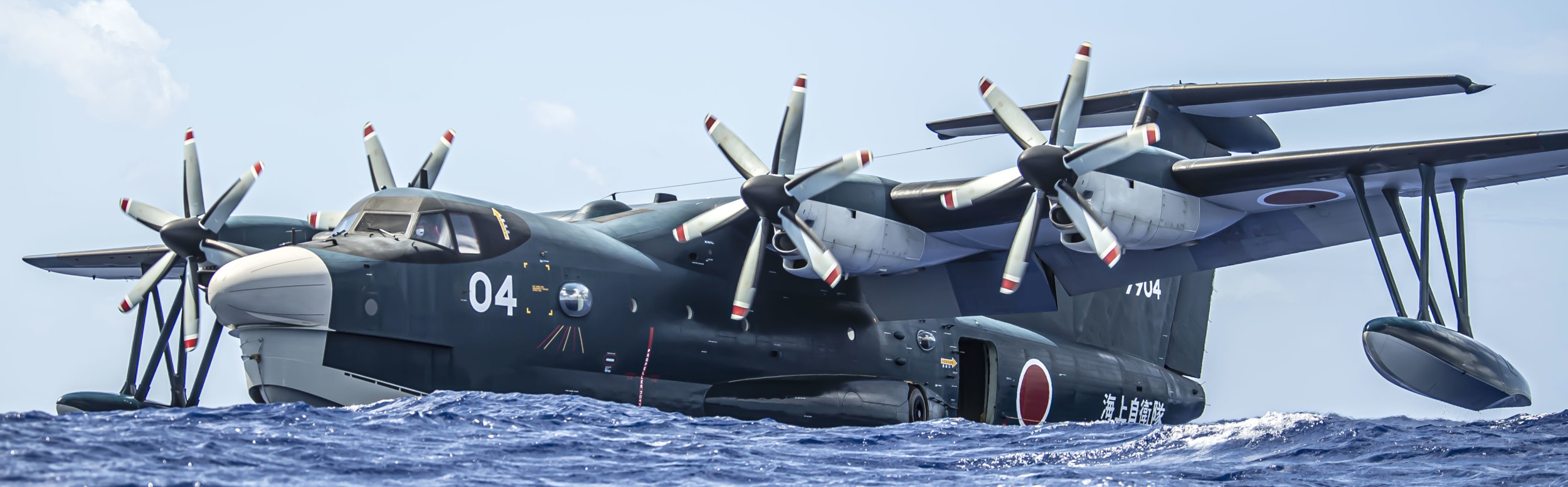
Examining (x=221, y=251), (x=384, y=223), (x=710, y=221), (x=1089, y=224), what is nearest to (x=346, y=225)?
(x=384, y=223)

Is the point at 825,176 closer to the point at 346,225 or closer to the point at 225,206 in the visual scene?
the point at 346,225

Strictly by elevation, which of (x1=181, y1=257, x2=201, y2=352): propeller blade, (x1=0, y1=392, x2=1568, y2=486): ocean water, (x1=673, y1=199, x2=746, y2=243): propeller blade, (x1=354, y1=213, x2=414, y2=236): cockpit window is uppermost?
(x1=673, y1=199, x2=746, y2=243): propeller blade

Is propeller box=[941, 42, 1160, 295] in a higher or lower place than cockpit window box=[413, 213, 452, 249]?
higher

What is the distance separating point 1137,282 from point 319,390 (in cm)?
1050

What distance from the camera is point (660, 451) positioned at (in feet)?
39.2

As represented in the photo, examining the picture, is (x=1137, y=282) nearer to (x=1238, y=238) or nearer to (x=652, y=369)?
(x=1238, y=238)

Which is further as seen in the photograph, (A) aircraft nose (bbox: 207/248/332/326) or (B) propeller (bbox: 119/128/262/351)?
(B) propeller (bbox: 119/128/262/351)

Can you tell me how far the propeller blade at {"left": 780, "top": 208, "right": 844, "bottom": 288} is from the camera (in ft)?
51.5

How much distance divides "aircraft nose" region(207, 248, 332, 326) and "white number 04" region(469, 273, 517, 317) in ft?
5.29

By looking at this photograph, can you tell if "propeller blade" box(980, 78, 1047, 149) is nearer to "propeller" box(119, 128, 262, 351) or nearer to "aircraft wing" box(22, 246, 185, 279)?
"propeller" box(119, 128, 262, 351)

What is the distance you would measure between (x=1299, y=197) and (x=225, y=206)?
13873mm

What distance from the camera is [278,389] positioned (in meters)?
14.3

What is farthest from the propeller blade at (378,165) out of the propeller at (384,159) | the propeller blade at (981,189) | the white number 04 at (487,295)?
the propeller blade at (981,189)

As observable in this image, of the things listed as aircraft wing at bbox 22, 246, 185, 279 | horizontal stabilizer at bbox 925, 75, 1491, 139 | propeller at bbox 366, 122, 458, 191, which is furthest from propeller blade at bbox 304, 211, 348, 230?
horizontal stabilizer at bbox 925, 75, 1491, 139
